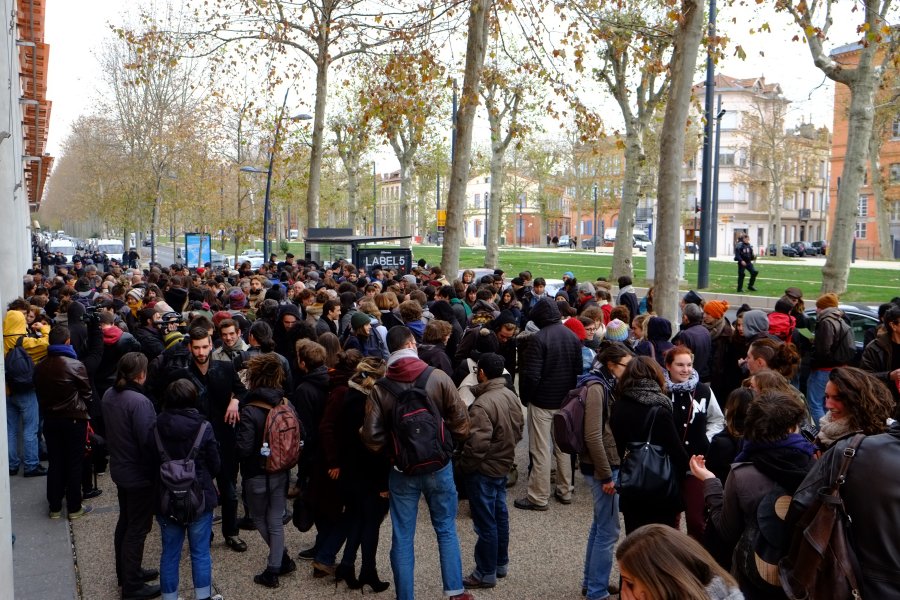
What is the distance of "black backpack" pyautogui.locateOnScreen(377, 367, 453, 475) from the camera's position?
463 cm

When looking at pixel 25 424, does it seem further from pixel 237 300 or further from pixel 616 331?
pixel 616 331

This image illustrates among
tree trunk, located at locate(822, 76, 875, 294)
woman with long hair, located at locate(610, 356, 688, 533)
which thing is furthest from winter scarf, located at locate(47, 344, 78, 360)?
tree trunk, located at locate(822, 76, 875, 294)

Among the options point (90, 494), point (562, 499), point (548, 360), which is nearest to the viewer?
point (548, 360)

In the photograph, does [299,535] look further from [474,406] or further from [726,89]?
[726,89]

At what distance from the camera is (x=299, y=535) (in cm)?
644

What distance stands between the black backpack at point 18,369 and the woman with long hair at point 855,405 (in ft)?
22.6

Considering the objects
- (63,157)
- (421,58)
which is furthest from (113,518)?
(63,157)

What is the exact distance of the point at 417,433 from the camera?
15.2 feet

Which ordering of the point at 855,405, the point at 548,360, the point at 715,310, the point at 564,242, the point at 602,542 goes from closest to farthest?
1. the point at 855,405
2. the point at 602,542
3. the point at 548,360
4. the point at 715,310
5. the point at 564,242

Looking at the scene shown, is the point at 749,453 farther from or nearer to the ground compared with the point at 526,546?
farther from the ground

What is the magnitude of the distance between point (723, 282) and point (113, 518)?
24.7 m

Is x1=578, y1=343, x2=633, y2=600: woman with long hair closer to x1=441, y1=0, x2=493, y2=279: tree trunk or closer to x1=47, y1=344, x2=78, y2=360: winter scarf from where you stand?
x1=47, y1=344, x2=78, y2=360: winter scarf

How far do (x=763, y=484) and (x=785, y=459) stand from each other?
143 mm

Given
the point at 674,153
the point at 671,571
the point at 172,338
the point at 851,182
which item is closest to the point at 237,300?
the point at 172,338
